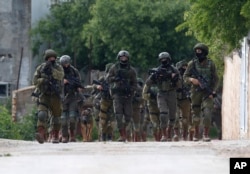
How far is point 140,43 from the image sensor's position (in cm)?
4588

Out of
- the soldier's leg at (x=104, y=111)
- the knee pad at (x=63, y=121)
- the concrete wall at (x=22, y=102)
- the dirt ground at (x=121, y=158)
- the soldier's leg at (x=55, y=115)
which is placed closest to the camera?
the dirt ground at (x=121, y=158)

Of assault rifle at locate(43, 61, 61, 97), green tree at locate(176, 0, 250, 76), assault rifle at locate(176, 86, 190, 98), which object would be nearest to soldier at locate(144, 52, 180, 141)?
green tree at locate(176, 0, 250, 76)

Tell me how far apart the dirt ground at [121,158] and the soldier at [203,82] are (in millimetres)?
1563

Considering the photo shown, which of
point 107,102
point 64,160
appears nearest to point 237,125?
point 107,102

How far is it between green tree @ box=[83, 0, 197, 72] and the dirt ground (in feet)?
88.1

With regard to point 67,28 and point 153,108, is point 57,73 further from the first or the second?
point 67,28

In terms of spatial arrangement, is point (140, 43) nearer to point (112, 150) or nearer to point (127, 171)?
point (112, 150)

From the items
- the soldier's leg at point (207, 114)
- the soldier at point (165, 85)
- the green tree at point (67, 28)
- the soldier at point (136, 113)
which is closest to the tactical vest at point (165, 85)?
the soldier at point (165, 85)

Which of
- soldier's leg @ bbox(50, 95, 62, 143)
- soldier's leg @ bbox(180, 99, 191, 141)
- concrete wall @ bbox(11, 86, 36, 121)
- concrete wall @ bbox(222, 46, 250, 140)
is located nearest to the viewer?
Answer: soldier's leg @ bbox(50, 95, 62, 143)

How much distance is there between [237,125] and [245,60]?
10.7ft

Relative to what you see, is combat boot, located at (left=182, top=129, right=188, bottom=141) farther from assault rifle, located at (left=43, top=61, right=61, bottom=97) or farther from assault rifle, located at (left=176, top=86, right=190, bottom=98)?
assault rifle, located at (left=43, top=61, right=61, bottom=97)

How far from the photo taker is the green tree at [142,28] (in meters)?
45.5

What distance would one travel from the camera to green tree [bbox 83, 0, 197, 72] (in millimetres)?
45500

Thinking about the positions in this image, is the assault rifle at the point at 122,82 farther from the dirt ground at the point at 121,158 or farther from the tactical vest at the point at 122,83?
the dirt ground at the point at 121,158
